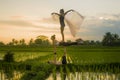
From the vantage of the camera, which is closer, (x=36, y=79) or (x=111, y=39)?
(x=36, y=79)

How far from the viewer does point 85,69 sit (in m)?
16.1


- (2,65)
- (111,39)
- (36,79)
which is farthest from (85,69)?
(111,39)

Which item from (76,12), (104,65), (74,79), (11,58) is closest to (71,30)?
(76,12)

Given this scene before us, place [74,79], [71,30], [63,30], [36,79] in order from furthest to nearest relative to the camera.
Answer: [71,30]
[63,30]
[74,79]
[36,79]

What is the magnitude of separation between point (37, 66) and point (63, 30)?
8.68ft

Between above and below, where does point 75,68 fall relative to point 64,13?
below

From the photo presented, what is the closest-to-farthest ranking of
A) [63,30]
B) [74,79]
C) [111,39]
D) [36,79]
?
[36,79]
[74,79]
[63,30]
[111,39]

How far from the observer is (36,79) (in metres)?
10.6

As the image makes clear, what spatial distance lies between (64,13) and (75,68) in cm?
316

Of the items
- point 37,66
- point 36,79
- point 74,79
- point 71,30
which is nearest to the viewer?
point 36,79

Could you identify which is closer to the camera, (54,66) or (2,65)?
(54,66)

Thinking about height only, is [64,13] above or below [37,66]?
above

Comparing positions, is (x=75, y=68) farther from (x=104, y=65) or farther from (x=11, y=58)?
(x=11, y=58)

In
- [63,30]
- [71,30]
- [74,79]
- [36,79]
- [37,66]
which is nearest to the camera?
[36,79]
